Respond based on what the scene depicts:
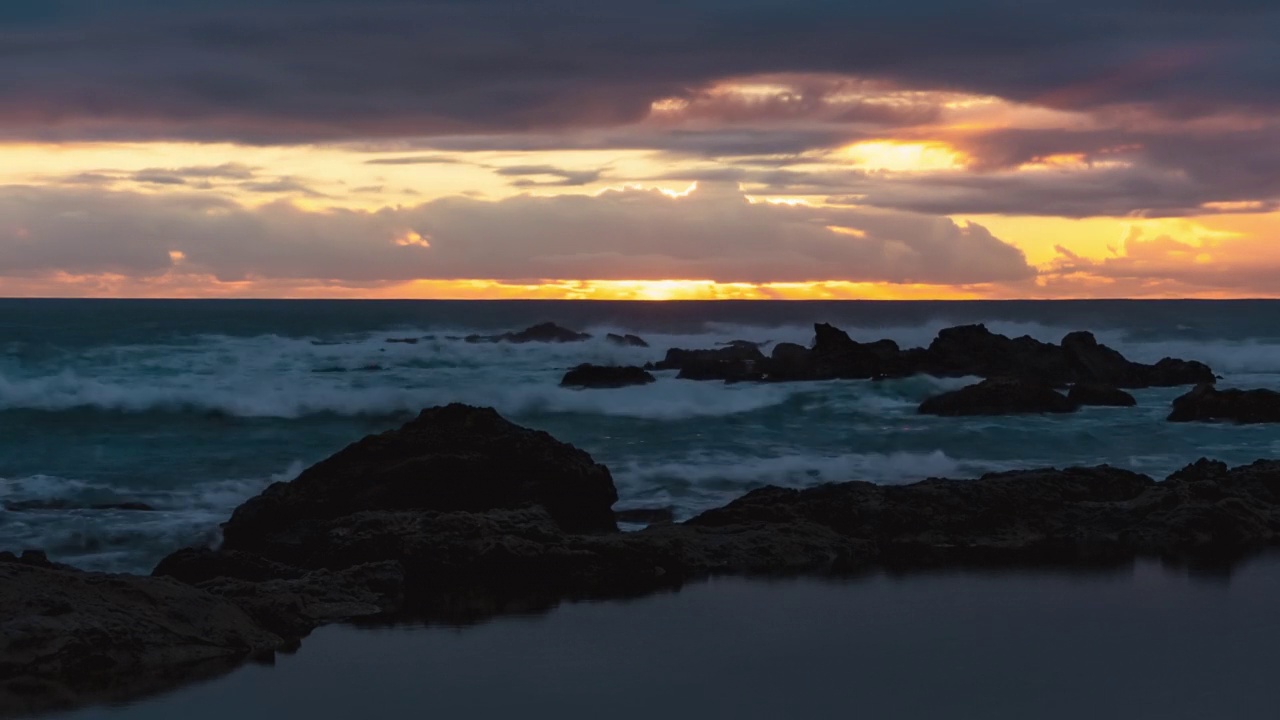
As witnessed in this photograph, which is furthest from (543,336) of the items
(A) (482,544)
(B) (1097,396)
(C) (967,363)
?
(A) (482,544)

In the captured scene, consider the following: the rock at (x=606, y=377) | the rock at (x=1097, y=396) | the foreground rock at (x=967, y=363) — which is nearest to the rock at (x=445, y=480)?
the rock at (x=1097, y=396)

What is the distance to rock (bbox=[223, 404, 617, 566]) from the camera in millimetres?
15789

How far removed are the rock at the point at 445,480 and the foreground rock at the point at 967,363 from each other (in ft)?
91.5

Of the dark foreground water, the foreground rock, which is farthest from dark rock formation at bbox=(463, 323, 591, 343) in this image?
the dark foreground water

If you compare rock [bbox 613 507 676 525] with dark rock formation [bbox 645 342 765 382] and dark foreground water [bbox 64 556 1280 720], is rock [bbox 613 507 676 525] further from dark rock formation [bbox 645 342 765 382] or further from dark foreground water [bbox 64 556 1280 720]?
dark rock formation [bbox 645 342 765 382]

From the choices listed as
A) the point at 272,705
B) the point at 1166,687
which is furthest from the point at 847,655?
the point at 272,705

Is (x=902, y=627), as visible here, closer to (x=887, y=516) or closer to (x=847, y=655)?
(x=847, y=655)

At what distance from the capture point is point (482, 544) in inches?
516

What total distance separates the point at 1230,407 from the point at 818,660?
24.1m

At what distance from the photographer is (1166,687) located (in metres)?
9.12

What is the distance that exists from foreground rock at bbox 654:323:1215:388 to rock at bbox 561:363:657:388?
3283 mm

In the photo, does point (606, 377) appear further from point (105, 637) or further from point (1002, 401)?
point (105, 637)

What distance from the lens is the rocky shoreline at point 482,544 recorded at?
378 inches

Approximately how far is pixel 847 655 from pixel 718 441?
59.2ft
